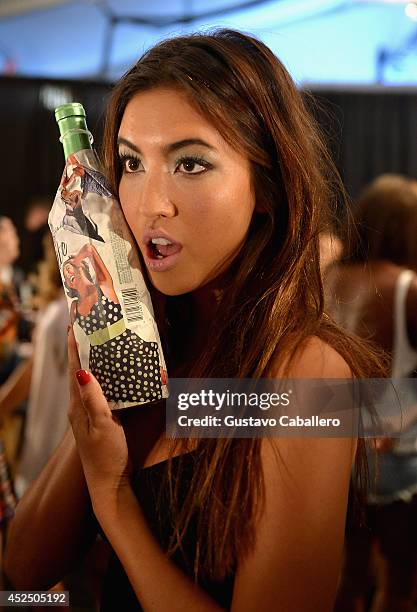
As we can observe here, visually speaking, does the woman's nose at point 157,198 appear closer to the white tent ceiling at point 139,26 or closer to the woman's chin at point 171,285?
the woman's chin at point 171,285

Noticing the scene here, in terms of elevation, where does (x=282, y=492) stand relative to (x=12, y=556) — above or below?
above

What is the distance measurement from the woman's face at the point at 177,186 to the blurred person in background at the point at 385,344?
19 centimetres

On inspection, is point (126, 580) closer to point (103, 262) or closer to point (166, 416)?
point (166, 416)

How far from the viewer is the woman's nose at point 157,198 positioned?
0.72 meters

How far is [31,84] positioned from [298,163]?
1.49 feet

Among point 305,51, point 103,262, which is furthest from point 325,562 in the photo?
point 305,51

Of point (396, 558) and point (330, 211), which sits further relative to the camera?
point (396, 558)

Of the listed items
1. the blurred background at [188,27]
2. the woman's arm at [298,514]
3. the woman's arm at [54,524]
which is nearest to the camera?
the woman's arm at [298,514]

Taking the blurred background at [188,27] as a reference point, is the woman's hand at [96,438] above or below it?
below

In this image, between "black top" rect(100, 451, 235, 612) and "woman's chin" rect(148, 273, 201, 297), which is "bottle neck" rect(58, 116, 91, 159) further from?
"black top" rect(100, 451, 235, 612)

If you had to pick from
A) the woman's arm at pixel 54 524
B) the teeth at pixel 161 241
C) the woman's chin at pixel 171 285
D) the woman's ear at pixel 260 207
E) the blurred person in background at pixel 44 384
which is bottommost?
the woman's arm at pixel 54 524

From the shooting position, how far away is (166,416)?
81 centimetres

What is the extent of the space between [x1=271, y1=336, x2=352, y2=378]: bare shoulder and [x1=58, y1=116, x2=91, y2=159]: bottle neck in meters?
0.29

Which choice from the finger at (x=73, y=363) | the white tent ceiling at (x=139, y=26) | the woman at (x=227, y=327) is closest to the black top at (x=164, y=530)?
the woman at (x=227, y=327)
